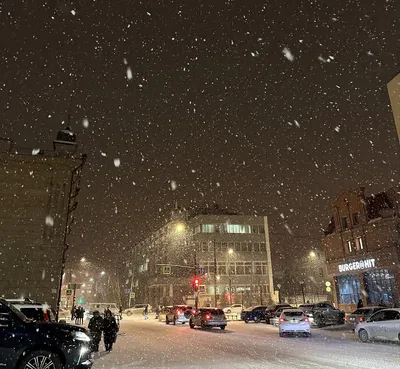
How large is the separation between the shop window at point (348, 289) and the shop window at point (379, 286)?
1.59 meters

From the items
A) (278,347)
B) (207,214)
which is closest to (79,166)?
(278,347)

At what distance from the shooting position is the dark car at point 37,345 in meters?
7.51

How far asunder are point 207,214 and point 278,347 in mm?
54609

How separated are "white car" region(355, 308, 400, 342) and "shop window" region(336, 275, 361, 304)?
20693 mm

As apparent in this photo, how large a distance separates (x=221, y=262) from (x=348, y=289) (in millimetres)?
29259

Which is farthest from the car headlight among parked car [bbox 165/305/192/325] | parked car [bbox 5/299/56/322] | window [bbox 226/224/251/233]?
window [bbox 226/224/251/233]

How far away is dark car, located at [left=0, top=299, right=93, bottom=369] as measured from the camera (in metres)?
7.51

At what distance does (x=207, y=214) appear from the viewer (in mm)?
69062

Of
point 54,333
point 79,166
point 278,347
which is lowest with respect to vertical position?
point 278,347

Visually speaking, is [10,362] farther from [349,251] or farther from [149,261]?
[149,261]

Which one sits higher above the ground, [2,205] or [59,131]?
[59,131]

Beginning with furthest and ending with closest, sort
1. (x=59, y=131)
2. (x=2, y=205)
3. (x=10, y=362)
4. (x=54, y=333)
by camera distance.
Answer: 1. (x=59, y=131)
2. (x=2, y=205)
3. (x=54, y=333)
4. (x=10, y=362)

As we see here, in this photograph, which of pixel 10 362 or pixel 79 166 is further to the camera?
pixel 79 166

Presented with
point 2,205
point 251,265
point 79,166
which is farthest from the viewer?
point 251,265
